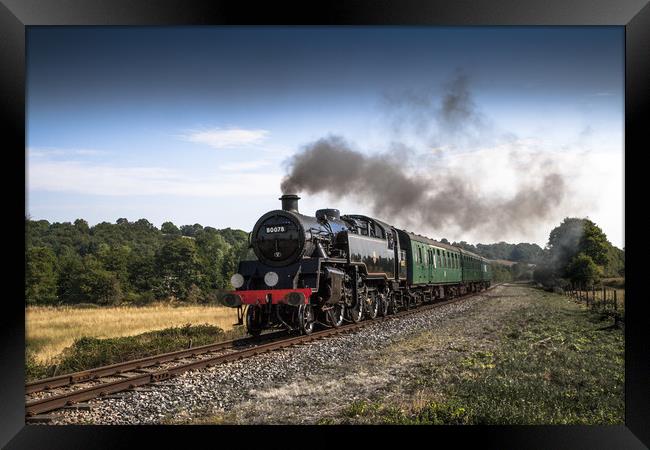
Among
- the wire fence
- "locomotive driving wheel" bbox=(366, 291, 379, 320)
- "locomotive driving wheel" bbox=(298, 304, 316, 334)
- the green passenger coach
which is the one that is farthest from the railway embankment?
the green passenger coach

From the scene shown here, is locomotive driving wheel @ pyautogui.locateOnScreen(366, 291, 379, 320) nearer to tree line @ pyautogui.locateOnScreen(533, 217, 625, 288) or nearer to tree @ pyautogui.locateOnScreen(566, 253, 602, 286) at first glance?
tree line @ pyautogui.locateOnScreen(533, 217, 625, 288)

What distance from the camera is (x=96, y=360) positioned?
944 cm

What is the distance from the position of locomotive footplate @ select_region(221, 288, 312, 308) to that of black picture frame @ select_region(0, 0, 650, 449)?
5423mm

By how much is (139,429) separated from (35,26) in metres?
4.48

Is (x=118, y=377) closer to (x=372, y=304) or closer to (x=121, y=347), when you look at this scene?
(x=121, y=347)

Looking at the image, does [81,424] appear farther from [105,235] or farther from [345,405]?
[105,235]

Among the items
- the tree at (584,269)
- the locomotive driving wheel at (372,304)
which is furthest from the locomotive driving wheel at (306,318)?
the tree at (584,269)

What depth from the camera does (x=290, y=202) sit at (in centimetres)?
1289

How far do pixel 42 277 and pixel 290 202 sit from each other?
19.2 feet

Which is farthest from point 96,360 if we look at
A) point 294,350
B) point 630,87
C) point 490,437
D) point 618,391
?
point 630,87

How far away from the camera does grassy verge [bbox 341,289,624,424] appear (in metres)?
6.66

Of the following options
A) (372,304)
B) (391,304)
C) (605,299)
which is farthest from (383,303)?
(605,299)

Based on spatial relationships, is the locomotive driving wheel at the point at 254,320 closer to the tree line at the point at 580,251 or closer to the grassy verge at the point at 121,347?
the grassy verge at the point at 121,347

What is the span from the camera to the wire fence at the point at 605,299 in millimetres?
13570
